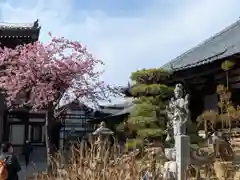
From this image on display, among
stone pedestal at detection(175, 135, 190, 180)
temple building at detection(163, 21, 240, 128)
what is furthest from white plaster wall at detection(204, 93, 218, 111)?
stone pedestal at detection(175, 135, 190, 180)

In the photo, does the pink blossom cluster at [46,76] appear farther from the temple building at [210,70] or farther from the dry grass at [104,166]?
the dry grass at [104,166]

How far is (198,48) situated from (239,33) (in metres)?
1.67

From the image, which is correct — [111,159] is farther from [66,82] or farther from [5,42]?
[5,42]

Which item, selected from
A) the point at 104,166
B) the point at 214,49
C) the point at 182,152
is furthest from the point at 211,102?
the point at 104,166

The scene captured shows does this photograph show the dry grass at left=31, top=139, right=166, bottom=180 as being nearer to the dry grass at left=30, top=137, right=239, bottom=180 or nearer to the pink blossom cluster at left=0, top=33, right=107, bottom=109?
the dry grass at left=30, top=137, right=239, bottom=180

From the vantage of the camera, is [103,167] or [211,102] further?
[211,102]

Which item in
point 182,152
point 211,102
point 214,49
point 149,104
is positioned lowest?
point 182,152

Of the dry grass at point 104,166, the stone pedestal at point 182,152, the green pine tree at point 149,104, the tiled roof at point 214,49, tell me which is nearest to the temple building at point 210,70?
the tiled roof at point 214,49

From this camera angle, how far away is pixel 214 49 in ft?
44.6

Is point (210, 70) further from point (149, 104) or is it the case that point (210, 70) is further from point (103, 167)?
point (103, 167)

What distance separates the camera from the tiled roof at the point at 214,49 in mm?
12295

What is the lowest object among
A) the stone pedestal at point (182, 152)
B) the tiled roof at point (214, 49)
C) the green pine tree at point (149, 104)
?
the stone pedestal at point (182, 152)

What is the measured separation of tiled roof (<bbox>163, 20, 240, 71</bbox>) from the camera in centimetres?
1229

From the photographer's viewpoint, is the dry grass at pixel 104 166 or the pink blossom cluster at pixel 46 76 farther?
the pink blossom cluster at pixel 46 76
